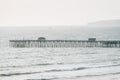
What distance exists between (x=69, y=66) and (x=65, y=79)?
12.4 metres

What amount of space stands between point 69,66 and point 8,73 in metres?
11.0

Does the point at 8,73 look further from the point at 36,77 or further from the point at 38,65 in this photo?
the point at 38,65

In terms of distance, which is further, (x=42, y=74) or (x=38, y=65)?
(x=38, y=65)

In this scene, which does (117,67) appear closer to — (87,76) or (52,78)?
(87,76)

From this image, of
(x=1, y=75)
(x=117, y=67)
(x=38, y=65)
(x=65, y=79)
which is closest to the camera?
(x=65, y=79)

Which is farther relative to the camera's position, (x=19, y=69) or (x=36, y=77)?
(x=19, y=69)

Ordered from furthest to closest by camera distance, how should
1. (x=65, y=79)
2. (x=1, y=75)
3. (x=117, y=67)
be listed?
1. (x=117, y=67)
2. (x=1, y=75)
3. (x=65, y=79)

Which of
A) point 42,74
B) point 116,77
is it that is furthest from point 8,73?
point 116,77

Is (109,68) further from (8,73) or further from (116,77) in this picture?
(8,73)

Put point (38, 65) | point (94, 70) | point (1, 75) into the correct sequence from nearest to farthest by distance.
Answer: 1. point (1, 75)
2. point (94, 70)
3. point (38, 65)

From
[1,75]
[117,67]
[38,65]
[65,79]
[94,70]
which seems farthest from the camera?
[38,65]

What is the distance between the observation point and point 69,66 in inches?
2190

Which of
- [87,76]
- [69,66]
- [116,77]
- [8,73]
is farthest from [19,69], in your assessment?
[116,77]

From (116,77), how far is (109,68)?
27.0 ft
